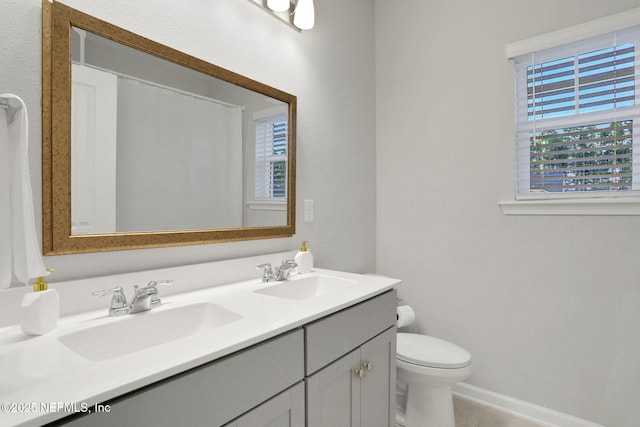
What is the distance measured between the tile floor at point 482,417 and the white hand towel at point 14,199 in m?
2.05

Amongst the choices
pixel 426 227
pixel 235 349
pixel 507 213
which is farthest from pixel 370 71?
pixel 235 349

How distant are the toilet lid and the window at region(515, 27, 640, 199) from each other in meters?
0.93

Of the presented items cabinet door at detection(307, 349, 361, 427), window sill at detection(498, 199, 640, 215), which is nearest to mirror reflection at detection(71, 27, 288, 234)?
cabinet door at detection(307, 349, 361, 427)

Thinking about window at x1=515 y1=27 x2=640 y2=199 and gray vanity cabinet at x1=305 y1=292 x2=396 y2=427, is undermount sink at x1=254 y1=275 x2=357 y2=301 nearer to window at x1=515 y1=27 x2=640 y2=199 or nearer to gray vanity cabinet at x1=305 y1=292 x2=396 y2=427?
gray vanity cabinet at x1=305 y1=292 x2=396 y2=427

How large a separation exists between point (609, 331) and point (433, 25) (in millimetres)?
2003

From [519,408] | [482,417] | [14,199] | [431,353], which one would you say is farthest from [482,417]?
[14,199]

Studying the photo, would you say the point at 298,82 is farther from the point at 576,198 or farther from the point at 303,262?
the point at 576,198

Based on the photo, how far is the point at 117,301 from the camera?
3.22 feet

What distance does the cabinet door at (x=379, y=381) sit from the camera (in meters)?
1.23

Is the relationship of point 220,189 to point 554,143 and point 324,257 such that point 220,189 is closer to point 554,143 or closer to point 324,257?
point 324,257

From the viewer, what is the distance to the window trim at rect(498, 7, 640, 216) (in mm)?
1549

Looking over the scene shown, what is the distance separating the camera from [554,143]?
178cm

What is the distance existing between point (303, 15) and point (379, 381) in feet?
5.75

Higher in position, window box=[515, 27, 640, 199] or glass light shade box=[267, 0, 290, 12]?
glass light shade box=[267, 0, 290, 12]
